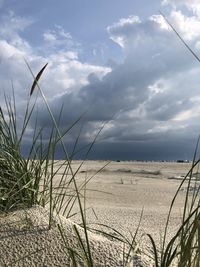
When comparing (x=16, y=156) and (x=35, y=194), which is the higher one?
(x=16, y=156)

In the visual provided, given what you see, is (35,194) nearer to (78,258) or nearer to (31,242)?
(31,242)

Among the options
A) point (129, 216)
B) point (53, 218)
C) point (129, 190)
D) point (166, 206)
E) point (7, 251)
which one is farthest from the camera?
point (129, 190)

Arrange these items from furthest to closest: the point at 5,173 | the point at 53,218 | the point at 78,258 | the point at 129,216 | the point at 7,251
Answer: the point at 129,216 → the point at 5,173 → the point at 53,218 → the point at 7,251 → the point at 78,258

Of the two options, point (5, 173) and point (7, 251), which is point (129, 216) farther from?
point (7, 251)

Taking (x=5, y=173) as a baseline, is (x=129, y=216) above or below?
below

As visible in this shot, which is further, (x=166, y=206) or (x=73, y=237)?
(x=166, y=206)

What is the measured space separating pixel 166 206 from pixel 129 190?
1.51m

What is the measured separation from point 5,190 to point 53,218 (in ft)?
0.96

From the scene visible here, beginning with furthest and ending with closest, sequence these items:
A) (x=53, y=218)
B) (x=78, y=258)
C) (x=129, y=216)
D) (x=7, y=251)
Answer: (x=129, y=216), (x=53, y=218), (x=7, y=251), (x=78, y=258)

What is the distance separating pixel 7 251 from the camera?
5.82 feet

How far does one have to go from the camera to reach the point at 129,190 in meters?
6.08

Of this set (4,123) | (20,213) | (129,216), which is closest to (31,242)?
(20,213)

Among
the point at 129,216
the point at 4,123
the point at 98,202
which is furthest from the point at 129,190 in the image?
the point at 4,123


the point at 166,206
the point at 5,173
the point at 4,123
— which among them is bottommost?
the point at 166,206
